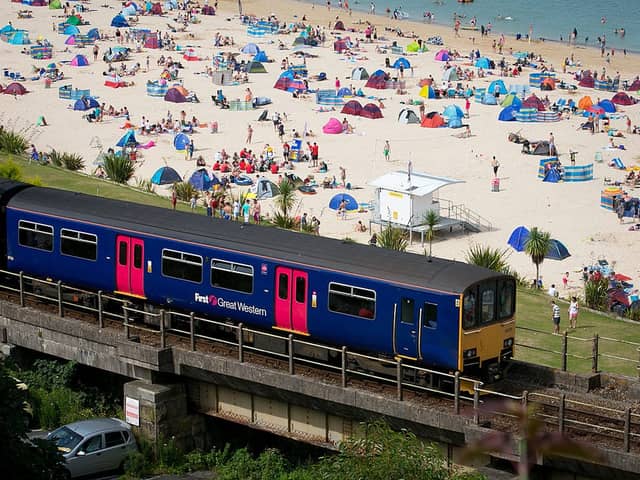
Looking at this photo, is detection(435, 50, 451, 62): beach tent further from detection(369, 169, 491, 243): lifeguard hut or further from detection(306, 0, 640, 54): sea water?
detection(369, 169, 491, 243): lifeguard hut

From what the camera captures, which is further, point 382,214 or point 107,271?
point 382,214

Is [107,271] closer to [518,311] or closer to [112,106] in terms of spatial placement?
[518,311]

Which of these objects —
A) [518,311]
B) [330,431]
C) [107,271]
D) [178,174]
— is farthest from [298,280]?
[178,174]

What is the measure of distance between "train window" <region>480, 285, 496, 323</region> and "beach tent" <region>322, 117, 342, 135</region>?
39.9 meters

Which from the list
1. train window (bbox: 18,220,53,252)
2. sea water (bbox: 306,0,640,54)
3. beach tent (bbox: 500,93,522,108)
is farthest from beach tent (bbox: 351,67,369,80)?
train window (bbox: 18,220,53,252)

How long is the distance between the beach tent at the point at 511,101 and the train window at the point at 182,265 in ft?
140

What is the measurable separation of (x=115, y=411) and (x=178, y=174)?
Result: 26.9 metres

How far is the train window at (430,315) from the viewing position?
1766cm

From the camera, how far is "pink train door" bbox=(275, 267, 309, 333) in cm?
1934

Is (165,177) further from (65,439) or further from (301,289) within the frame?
(65,439)

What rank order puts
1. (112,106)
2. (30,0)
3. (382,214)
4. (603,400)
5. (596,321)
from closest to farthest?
(603,400)
(596,321)
(382,214)
(112,106)
(30,0)

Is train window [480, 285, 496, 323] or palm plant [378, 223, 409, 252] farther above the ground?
train window [480, 285, 496, 323]

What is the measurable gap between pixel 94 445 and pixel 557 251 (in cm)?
2298

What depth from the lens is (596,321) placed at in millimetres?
27609
